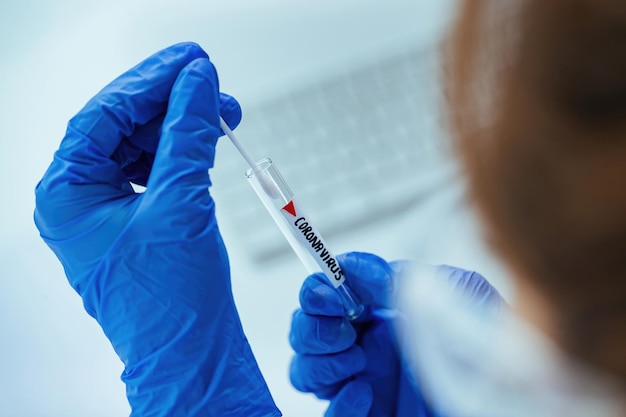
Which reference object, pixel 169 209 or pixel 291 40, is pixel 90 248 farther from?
pixel 291 40

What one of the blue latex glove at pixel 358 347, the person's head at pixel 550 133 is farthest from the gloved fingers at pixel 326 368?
the person's head at pixel 550 133

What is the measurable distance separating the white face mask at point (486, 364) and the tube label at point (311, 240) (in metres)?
0.08

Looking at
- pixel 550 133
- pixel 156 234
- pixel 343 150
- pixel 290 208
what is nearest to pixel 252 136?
pixel 343 150

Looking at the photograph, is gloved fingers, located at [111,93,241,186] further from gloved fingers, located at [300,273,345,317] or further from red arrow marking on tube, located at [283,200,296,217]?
gloved fingers, located at [300,273,345,317]

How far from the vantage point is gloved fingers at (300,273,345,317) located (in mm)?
785

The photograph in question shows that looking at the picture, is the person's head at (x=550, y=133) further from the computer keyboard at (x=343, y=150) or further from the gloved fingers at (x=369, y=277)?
the computer keyboard at (x=343, y=150)

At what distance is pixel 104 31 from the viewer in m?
1.10

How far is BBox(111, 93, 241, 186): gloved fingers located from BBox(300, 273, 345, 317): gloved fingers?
0.23m

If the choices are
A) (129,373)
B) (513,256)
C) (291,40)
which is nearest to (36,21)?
(291,40)

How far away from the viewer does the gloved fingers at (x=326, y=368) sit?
80cm

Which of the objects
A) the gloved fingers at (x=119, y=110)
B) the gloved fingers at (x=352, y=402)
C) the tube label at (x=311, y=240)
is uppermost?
the gloved fingers at (x=119, y=110)

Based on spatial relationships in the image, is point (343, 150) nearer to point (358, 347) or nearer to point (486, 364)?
point (358, 347)

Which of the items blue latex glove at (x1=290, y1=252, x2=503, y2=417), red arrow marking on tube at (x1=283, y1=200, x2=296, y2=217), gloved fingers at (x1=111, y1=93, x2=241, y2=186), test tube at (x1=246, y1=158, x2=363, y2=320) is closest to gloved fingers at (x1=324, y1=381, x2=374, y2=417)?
blue latex glove at (x1=290, y1=252, x2=503, y2=417)

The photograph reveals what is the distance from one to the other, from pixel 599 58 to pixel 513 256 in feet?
0.46
